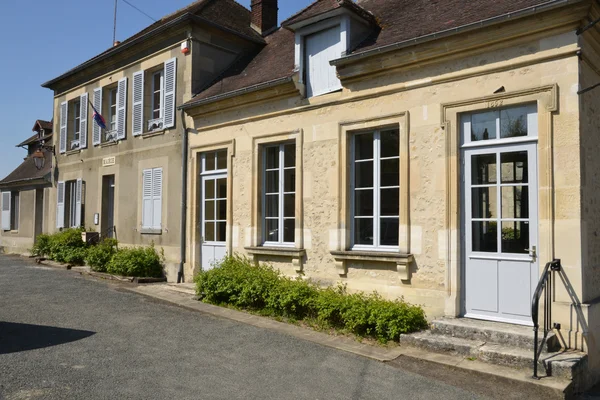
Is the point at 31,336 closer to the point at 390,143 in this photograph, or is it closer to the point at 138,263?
the point at 138,263

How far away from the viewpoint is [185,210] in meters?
10.8

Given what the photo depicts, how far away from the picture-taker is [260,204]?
9219 millimetres

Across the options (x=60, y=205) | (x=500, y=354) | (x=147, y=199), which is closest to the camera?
(x=500, y=354)

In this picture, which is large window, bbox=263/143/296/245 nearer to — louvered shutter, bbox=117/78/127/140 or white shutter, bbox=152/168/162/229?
white shutter, bbox=152/168/162/229

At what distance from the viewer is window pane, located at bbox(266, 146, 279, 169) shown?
918 centimetres

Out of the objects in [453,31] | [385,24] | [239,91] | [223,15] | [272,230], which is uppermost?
[223,15]

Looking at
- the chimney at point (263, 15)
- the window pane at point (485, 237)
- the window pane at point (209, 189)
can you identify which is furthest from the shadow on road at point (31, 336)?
the chimney at point (263, 15)

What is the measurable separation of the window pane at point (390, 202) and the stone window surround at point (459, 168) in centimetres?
88

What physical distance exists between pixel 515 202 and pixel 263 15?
867 centimetres

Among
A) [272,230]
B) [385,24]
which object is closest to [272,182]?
[272,230]

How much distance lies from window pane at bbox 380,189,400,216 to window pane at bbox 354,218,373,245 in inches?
12.3

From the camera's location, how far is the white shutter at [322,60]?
8.16m

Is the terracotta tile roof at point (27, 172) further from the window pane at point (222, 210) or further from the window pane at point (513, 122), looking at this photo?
the window pane at point (513, 122)

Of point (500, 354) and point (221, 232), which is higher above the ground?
point (221, 232)
